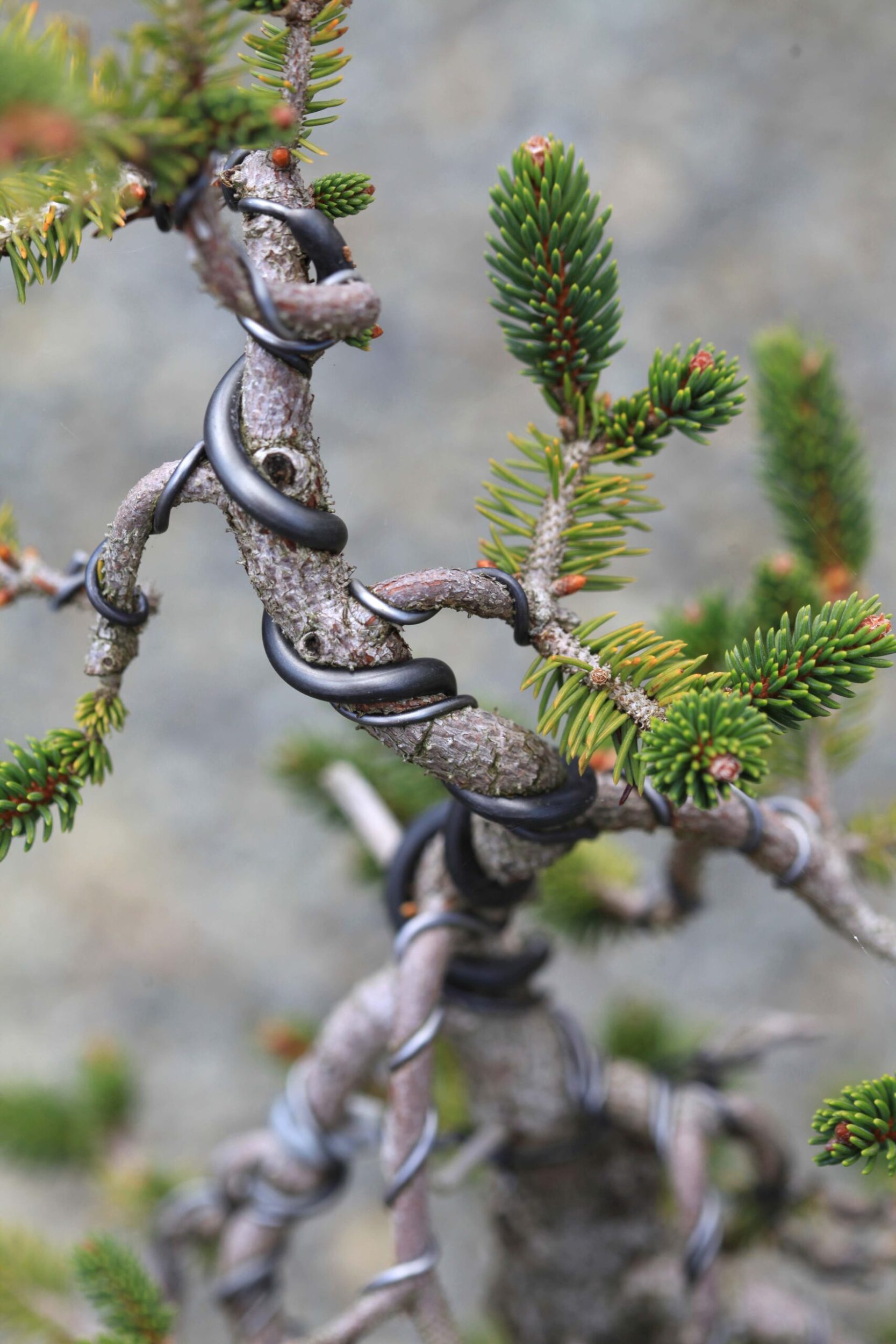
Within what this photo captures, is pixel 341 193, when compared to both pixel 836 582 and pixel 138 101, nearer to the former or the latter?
pixel 138 101

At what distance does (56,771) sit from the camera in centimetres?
26

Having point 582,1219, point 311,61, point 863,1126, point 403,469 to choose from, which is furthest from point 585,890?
point 403,469

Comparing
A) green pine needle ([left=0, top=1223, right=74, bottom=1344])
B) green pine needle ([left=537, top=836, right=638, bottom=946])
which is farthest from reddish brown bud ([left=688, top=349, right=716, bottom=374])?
green pine needle ([left=0, top=1223, right=74, bottom=1344])

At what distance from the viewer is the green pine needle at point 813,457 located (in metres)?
0.42

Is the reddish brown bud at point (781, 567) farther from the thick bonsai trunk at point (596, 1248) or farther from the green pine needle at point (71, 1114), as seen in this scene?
the green pine needle at point (71, 1114)

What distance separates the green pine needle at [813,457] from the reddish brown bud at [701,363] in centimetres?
17

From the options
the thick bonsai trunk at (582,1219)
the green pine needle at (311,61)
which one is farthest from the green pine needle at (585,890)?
the green pine needle at (311,61)

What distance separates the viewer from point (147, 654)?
3.20ft

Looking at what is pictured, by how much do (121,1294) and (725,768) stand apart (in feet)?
0.90

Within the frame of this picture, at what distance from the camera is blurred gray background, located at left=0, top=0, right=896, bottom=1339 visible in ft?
3.01

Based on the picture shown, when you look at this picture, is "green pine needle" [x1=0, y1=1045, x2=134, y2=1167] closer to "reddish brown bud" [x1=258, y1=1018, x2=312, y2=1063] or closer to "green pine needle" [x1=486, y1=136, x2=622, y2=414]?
"reddish brown bud" [x1=258, y1=1018, x2=312, y2=1063]

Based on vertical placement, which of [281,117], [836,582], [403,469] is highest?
[281,117]

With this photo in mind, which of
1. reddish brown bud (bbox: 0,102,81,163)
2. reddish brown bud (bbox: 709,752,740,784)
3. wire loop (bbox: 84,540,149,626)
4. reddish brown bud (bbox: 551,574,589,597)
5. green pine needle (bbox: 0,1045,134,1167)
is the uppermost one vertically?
reddish brown bud (bbox: 0,102,81,163)

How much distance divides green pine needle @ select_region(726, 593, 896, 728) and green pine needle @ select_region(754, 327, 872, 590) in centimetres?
22
